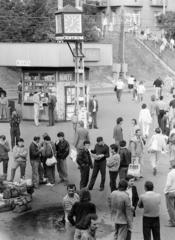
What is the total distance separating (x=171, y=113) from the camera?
21422 mm

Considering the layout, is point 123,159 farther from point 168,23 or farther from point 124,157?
point 168,23

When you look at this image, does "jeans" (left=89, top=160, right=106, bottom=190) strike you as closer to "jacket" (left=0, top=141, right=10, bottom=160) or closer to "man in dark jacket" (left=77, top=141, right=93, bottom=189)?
"man in dark jacket" (left=77, top=141, right=93, bottom=189)

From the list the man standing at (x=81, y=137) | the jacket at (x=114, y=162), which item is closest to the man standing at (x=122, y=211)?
the jacket at (x=114, y=162)

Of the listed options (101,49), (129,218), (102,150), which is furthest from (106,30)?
(129,218)

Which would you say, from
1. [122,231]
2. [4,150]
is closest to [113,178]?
[4,150]

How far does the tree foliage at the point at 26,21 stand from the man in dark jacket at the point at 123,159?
33756 millimetres

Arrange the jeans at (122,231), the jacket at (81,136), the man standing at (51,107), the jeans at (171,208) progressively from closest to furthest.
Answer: the jeans at (122,231) < the jeans at (171,208) < the jacket at (81,136) < the man standing at (51,107)

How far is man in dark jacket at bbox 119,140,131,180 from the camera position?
571 inches

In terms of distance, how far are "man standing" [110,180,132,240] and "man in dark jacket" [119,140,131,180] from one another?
4.27 meters

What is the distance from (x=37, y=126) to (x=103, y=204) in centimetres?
1165

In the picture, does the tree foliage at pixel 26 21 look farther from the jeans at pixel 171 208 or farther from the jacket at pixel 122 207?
the jacket at pixel 122 207

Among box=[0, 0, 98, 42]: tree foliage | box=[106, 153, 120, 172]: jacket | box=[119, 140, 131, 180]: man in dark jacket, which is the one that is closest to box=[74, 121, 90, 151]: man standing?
box=[119, 140, 131, 180]: man in dark jacket

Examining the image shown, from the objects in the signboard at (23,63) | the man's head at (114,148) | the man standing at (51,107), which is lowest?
the man's head at (114,148)

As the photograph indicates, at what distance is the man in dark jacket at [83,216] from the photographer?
961cm
